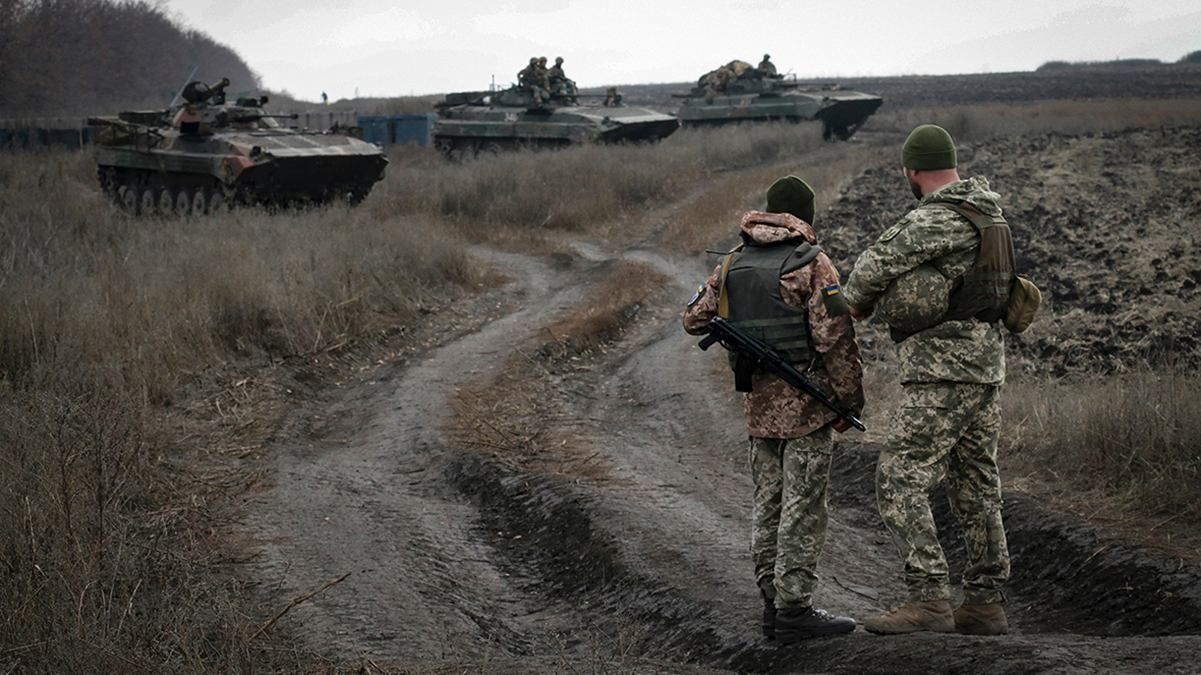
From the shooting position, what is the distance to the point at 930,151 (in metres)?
5.12

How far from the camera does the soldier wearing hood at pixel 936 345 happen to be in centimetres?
501

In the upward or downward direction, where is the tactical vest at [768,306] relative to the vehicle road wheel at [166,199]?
upward

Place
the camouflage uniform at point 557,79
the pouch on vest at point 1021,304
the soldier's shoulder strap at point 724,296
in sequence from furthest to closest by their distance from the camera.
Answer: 1. the camouflage uniform at point 557,79
2. the soldier's shoulder strap at point 724,296
3. the pouch on vest at point 1021,304

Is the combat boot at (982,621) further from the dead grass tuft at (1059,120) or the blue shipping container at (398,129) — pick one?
the blue shipping container at (398,129)

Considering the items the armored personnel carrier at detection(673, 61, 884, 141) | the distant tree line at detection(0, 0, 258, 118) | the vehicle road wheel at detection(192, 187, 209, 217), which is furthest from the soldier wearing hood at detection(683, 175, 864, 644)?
the distant tree line at detection(0, 0, 258, 118)

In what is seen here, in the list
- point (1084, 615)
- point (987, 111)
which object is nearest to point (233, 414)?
point (1084, 615)

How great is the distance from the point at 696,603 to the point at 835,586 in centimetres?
78

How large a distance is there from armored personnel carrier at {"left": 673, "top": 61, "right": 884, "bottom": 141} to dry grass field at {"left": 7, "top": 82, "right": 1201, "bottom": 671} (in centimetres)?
1215

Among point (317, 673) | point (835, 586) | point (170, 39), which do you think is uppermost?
point (170, 39)

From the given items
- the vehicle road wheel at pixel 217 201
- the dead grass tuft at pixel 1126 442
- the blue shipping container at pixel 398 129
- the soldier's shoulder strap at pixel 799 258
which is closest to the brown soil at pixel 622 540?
the dead grass tuft at pixel 1126 442

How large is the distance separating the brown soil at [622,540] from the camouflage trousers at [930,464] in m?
0.33

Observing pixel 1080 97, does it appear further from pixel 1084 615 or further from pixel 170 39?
pixel 1084 615

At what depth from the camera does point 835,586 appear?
642cm

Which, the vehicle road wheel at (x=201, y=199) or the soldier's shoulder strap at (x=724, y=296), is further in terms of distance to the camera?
the vehicle road wheel at (x=201, y=199)
